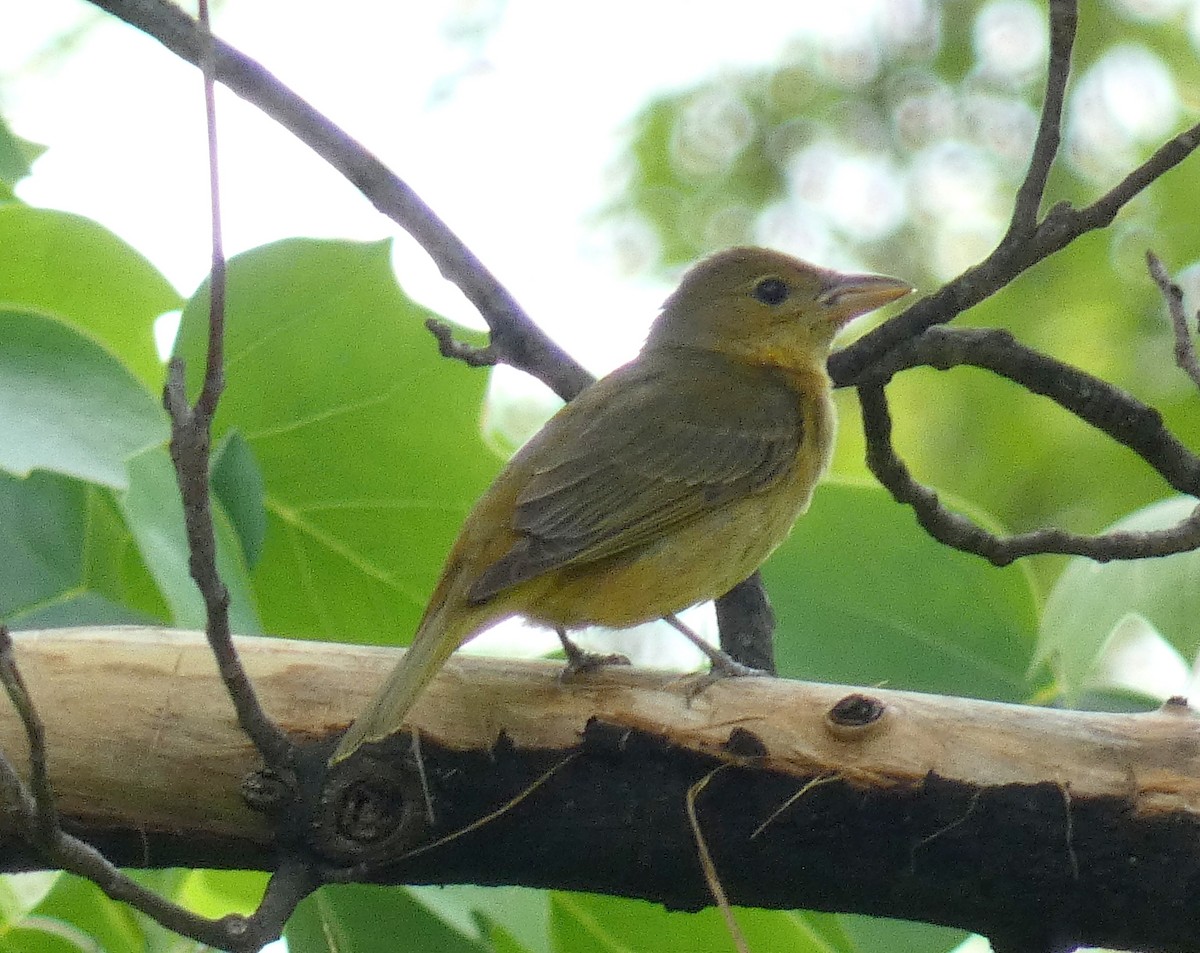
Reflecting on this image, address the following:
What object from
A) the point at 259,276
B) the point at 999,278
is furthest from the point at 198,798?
the point at 999,278

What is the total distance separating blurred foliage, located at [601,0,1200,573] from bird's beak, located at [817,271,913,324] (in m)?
4.31

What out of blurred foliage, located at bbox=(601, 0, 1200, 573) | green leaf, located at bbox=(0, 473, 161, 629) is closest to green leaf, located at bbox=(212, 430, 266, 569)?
green leaf, located at bbox=(0, 473, 161, 629)

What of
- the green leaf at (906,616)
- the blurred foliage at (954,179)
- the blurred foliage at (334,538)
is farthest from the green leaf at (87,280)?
the blurred foliage at (954,179)

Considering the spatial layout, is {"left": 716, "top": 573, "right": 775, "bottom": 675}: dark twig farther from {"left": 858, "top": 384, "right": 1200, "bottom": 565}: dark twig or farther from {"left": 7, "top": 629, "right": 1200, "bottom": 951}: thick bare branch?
{"left": 7, "top": 629, "right": 1200, "bottom": 951}: thick bare branch

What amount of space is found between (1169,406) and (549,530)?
5.70 metres

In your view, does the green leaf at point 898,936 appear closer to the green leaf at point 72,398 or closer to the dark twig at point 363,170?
the dark twig at point 363,170

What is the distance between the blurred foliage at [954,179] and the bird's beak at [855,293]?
14.1ft

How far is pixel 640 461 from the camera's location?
3586 mm

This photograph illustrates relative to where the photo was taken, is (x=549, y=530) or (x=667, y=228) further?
(x=667, y=228)

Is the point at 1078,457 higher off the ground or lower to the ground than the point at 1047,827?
higher

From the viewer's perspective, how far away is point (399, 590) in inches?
138

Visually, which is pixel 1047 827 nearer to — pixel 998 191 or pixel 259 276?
pixel 259 276

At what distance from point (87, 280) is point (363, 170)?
2.03 ft

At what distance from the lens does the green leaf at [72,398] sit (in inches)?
107
